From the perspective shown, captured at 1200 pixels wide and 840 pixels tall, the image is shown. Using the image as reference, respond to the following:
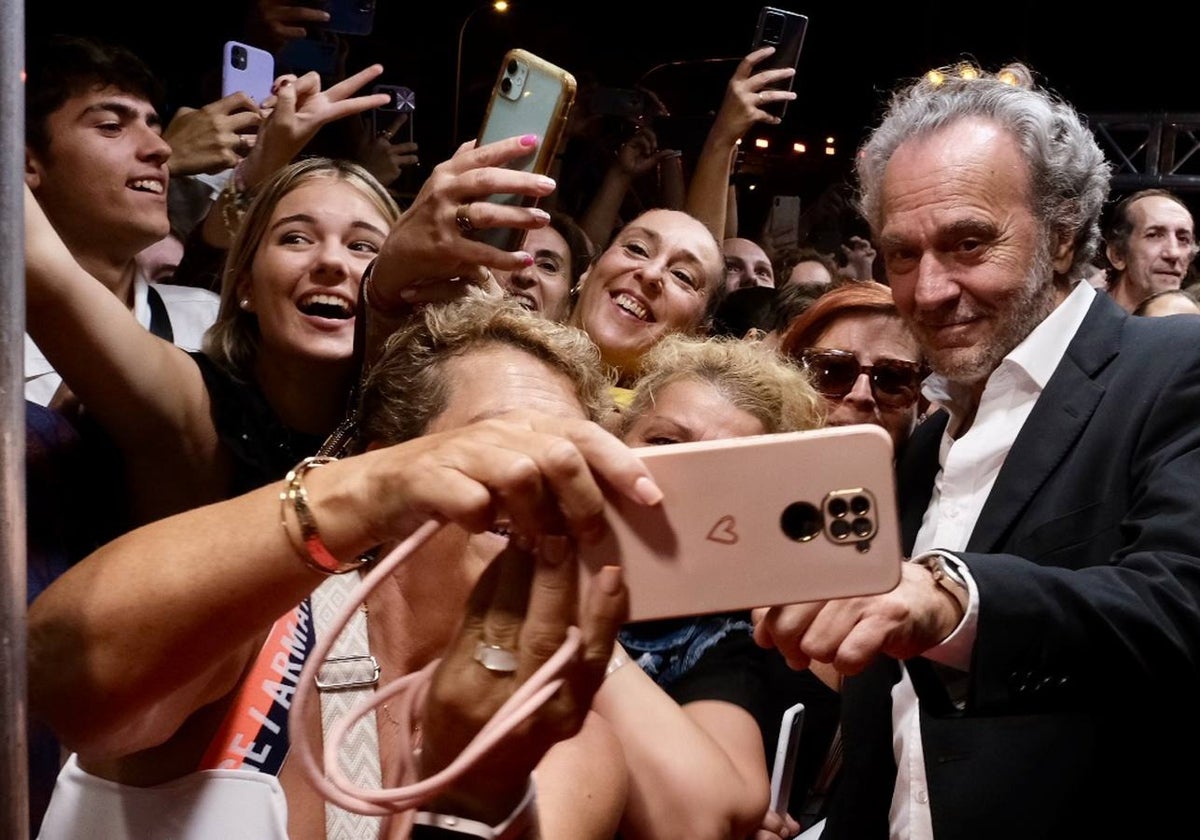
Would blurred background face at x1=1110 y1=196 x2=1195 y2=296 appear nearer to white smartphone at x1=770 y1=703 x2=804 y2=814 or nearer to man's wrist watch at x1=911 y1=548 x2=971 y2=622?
white smartphone at x1=770 y1=703 x2=804 y2=814

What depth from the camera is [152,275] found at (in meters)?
3.49

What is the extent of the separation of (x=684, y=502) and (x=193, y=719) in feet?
1.94

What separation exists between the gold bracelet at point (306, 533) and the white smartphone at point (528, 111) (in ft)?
2.55

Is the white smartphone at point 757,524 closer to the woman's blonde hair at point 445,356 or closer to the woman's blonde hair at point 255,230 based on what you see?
the woman's blonde hair at point 445,356

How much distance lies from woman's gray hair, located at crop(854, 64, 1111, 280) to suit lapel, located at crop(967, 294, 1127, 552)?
11.9 inches

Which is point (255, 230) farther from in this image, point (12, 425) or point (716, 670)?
point (12, 425)

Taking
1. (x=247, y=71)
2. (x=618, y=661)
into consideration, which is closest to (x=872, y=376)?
(x=618, y=661)

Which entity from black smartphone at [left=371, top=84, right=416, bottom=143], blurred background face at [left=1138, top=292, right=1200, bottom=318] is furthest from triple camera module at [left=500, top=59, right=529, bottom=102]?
blurred background face at [left=1138, top=292, right=1200, bottom=318]

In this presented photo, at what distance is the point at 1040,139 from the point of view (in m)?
2.10

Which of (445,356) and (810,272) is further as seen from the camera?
(810,272)

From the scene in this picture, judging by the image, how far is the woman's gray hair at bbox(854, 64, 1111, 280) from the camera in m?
2.10

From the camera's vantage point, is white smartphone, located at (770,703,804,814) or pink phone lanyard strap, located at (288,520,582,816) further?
Answer: white smartphone, located at (770,703,804,814)

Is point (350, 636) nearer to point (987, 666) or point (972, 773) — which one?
point (987, 666)

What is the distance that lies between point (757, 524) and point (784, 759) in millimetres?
1174
